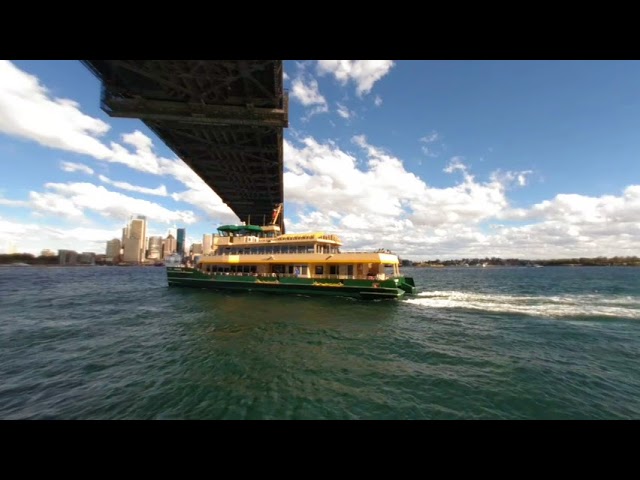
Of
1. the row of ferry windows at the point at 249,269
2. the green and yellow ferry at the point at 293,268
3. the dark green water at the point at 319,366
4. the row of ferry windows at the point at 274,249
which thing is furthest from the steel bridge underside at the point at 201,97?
the dark green water at the point at 319,366

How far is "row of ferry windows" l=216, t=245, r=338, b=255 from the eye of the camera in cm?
2952

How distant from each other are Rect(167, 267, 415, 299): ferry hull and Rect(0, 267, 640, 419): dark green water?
6.02m

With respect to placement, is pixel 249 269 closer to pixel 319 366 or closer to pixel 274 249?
pixel 274 249

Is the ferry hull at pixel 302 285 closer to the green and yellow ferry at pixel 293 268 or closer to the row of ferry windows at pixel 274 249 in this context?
the green and yellow ferry at pixel 293 268

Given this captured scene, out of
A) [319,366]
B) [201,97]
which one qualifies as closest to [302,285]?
[319,366]

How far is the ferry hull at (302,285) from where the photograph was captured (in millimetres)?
24922

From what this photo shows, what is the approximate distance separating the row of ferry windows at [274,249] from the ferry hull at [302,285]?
10.7 ft

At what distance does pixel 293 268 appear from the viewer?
29.9m

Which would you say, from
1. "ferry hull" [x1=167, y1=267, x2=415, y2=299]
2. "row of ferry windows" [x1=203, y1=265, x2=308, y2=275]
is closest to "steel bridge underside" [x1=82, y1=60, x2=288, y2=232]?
"row of ferry windows" [x1=203, y1=265, x2=308, y2=275]

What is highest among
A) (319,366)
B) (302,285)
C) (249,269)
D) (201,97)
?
(201,97)

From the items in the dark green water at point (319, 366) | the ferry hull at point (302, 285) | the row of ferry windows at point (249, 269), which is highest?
the row of ferry windows at point (249, 269)

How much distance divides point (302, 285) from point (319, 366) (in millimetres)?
17661
